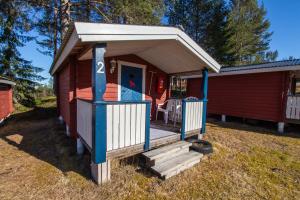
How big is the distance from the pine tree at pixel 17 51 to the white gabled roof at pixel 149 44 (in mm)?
6718

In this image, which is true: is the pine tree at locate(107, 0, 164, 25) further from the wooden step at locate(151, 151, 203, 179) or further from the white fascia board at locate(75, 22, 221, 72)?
the wooden step at locate(151, 151, 203, 179)

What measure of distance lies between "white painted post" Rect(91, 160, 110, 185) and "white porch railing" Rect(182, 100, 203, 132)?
2.16 m

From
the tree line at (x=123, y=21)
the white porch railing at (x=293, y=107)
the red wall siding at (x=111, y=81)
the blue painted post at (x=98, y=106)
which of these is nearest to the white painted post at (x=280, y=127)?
the white porch railing at (x=293, y=107)

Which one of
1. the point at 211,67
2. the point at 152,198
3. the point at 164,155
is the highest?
the point at 211,67

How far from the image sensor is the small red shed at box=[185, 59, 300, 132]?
6293 mm

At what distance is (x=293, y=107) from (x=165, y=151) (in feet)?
18.9

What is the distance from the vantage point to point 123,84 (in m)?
5.14

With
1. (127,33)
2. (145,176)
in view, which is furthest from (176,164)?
(127,33)

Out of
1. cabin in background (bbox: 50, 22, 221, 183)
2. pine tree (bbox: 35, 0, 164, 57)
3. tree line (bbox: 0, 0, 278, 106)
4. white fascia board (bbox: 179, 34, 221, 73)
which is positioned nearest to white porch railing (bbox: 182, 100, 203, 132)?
cabin in background (bbox: 50, 22, 221, 183)

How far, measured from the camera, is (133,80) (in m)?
5.41

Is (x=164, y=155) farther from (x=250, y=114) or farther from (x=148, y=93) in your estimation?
(x=250, y=114)

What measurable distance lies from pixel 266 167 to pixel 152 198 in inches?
105

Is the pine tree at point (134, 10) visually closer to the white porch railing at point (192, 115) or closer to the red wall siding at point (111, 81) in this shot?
the red wall siding at point (111, 81)

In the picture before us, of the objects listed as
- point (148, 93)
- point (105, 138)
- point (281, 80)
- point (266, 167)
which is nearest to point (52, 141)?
point (105, 138)
